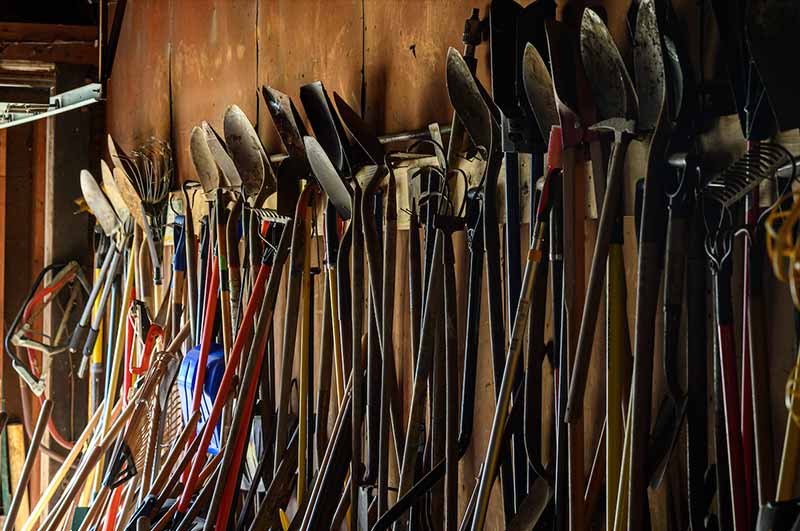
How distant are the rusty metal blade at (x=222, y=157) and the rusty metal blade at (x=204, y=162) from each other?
0.12m

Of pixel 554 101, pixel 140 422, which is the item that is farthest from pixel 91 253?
pixel 554 101

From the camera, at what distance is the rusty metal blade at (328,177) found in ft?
7.63

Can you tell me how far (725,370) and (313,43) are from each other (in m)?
1.70

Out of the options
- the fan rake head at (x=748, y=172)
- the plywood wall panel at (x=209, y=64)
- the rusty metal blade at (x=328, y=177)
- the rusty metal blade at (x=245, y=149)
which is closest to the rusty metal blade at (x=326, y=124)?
the rusty metal blade at (x=328, y=177)

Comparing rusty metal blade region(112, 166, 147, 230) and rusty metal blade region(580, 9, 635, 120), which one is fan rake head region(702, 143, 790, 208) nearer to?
rusty metal blade region(580, 9, 635, 120)

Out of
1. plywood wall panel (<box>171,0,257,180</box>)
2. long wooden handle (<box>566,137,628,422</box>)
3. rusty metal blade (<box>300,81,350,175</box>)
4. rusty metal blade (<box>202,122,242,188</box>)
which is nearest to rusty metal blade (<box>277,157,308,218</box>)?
rusty metal blade (<box>300,81,350,175</box>)

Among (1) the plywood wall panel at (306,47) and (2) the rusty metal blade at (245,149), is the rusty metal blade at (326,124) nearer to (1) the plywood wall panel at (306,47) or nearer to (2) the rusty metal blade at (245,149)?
(1) the plywood wall panel at (306,47)

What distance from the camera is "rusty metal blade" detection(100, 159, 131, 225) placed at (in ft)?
11.9

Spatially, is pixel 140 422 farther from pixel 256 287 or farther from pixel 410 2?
pixel 410 2

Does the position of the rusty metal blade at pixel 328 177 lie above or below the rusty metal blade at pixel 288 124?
below

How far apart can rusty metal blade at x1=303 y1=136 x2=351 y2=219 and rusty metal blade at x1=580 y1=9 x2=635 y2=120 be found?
80cm

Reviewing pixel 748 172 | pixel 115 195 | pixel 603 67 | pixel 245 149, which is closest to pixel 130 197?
pixel 115 195

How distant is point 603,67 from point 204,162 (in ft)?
5.78

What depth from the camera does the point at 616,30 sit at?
68.7 inches
